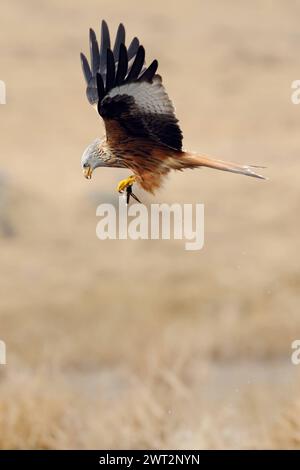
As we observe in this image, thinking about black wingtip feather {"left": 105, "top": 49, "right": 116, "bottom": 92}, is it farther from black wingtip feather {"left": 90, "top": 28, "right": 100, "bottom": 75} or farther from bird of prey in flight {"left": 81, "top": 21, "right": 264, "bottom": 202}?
black wingtip feather {"left": 90, "top": 28, "right": 100, "bottom": 75}

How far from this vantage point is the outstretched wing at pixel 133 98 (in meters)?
3.40

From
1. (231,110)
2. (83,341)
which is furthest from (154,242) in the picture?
(231,110)

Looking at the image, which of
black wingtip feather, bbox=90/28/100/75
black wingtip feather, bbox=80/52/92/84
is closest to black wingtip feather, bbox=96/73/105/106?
black wingtip feather, bbox=90/28/100/75

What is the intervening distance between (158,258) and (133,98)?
10.7 metres

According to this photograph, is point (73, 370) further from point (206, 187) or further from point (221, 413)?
point (206, 187)

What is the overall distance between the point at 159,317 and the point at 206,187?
3859 mm

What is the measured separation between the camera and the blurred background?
7.80 m

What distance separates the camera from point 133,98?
11.5 feet

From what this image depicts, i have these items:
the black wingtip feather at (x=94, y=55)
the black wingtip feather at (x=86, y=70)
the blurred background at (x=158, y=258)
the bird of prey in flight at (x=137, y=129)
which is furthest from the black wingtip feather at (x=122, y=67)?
the blurred background at (x=158, y=258)

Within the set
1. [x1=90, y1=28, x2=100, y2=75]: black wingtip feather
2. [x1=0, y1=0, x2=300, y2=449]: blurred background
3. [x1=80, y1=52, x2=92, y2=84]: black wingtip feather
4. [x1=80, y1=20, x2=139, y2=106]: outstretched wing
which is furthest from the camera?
[x1=0, y1=0, x2=300, y2=449]: blurred background

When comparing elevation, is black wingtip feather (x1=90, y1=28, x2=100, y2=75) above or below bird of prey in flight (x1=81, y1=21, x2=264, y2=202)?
above

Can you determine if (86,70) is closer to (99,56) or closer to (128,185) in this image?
(99,56)

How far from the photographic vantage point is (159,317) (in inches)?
473

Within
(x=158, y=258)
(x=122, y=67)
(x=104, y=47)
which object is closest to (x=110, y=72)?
(x=122, y=67)
